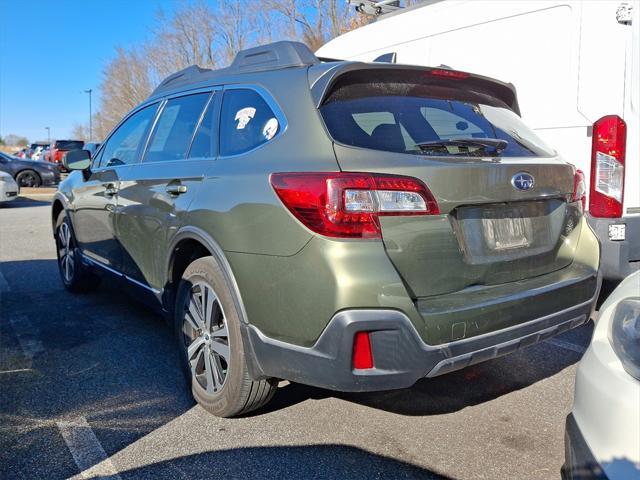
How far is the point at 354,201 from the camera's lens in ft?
7.64

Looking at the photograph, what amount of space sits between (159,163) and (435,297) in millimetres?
2121

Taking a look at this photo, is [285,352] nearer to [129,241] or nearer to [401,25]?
[129,241]

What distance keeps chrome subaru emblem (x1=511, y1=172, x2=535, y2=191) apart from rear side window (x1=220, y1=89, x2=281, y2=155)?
3.69ft

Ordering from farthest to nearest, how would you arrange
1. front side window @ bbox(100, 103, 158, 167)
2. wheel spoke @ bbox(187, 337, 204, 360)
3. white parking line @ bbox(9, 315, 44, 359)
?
front side window @ bbox(100, 103, 158, 167)
white parking line @ bbox(9, 315, 44, 359)
wheel spoke @ bbox(187, 337, 204, 360)

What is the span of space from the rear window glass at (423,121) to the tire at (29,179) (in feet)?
64.4

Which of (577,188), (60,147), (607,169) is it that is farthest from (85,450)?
(60,147)

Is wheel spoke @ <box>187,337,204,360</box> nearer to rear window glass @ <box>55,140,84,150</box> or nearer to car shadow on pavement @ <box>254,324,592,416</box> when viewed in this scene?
car shadow on pavement @ <box>254,324,592,416</box>

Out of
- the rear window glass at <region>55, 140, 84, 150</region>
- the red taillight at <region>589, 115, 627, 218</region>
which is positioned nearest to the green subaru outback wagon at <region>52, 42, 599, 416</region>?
the red taillight at <region>589, 115, 627, 218</region>

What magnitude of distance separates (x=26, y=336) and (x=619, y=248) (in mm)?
4412

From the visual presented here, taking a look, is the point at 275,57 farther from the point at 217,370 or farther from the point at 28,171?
the point at 28,171

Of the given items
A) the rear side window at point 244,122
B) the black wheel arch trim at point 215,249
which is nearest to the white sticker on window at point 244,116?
the rear side window at point 244,122

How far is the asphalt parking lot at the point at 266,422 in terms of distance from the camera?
2617 millimetres

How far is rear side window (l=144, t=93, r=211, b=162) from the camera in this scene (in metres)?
3.55

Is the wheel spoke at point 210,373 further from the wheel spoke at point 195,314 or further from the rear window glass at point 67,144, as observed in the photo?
the rear window glass at point 67,144
